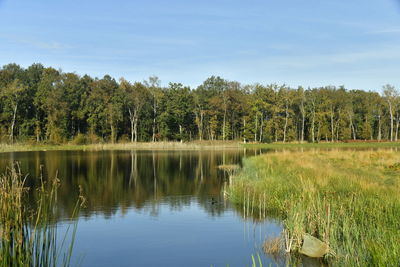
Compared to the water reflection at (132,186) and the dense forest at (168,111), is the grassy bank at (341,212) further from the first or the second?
the dense forest at (168,111)

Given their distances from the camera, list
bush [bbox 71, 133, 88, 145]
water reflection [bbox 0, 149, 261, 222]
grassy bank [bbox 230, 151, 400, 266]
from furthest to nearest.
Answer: bush [bbox 71, 133, 88, 145] < water reflection [bbox 0, 149, 261, 222] < grassy bank [bbox 230, 151, 400, 266]

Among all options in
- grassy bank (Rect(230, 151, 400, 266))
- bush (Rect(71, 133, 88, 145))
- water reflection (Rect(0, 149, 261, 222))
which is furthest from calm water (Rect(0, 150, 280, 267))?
bush (Rect(71, 133, 88, 145))

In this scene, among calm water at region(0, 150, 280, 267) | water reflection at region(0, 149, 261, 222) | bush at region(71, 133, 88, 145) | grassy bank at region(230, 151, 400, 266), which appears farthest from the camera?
bush at region(71, 133, 88, 145)

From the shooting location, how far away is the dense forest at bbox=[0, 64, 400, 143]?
72.4 m

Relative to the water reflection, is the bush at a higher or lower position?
higher

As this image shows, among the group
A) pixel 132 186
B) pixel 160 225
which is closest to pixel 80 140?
pixel 132 186

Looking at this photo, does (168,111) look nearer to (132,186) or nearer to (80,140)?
(80,140)

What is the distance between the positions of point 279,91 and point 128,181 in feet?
203

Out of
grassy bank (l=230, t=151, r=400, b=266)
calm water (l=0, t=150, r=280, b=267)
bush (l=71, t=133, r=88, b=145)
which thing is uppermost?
bush (l=71, t=133, r=88, b=145)

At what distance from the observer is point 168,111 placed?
80.0 metres

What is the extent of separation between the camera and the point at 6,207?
629cm

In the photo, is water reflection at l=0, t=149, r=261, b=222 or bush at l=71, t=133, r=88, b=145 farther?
bush at l=71, t=133, r=88, b=145

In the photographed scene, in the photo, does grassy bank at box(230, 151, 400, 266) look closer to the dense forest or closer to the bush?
the bush

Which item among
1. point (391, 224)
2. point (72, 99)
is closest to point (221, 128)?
point (72, 99)
